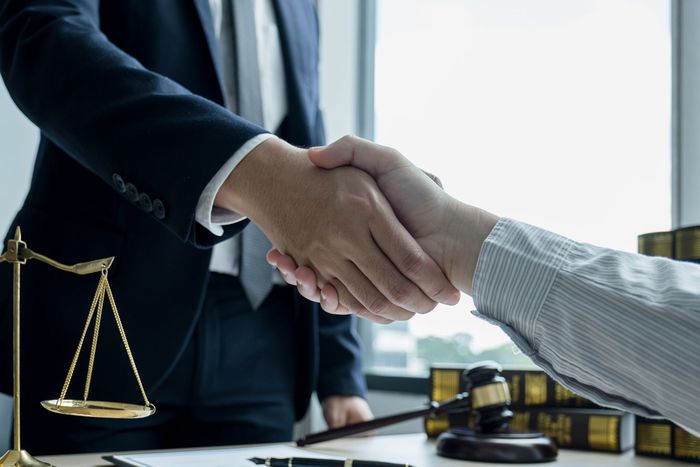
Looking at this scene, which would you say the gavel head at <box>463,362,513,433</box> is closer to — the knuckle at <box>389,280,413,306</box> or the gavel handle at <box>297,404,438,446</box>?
the gavel handle at <box>297,404,438,446</box>

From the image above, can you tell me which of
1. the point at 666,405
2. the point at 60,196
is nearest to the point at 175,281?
the point at 60,196

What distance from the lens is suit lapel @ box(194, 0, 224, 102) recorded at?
4.28ft

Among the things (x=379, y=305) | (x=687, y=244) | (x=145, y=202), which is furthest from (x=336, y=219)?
(x=687, y=244)

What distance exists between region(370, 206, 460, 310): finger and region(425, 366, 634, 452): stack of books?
43 cm

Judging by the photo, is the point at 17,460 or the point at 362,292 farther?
the point at 362,292

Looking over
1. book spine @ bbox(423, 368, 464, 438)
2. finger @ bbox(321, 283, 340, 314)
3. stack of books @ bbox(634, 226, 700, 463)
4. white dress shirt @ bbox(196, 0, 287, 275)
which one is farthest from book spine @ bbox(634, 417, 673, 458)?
white dress shirt @ bbox(196, 0, 287, 275)

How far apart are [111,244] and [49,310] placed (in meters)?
0.14

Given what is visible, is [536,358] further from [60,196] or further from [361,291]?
[60,196]

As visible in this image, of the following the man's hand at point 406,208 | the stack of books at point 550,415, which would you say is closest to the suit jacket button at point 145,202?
the man's hand at point 406,208

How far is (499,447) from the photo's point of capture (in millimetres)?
1143

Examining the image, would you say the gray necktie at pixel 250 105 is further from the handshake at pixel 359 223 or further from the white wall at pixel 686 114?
the white wall at pixel 686 114

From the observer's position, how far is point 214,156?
92 centimetres

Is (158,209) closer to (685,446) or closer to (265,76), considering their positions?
(265,76)

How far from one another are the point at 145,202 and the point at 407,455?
560 mm
